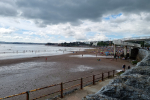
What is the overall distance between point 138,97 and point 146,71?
9.51 feet

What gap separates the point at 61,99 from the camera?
6148mm

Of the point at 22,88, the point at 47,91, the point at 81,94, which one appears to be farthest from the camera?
the point at 22,88

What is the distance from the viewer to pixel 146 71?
5.09 metres

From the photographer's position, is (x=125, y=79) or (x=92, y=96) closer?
(x=92, y=96)

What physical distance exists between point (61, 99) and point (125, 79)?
4000 millimetres

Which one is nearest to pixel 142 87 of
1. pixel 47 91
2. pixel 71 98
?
pixel 71 98

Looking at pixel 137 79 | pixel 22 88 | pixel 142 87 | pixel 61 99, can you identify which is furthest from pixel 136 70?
pixel 22 88

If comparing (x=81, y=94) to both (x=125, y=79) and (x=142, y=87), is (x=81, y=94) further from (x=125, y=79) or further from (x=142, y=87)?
(x=142, y=87)

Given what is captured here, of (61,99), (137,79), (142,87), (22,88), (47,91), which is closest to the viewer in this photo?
(142,87)

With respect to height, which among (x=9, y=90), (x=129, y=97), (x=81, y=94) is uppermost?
(x=129, y=97)

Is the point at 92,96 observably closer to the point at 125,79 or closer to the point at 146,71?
the point at 125,79

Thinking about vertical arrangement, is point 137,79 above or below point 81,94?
above

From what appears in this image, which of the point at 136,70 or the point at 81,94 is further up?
the point at 136,70

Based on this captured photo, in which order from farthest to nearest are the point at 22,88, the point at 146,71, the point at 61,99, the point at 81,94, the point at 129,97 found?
the point at 22,88
the point at 81,94
the point at 61,99
the point at 146,71
the point at 129,97
